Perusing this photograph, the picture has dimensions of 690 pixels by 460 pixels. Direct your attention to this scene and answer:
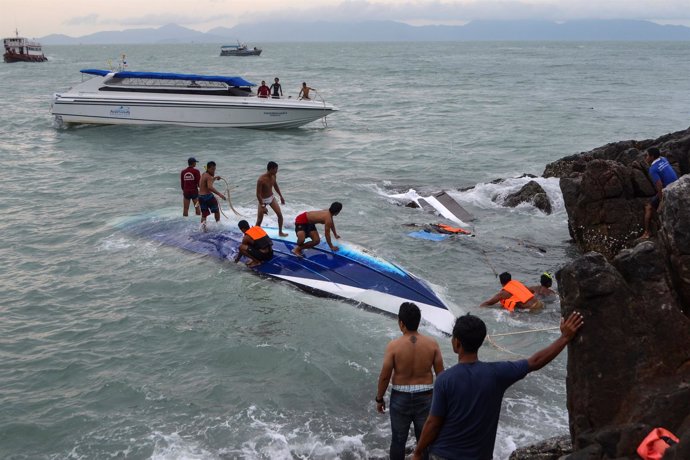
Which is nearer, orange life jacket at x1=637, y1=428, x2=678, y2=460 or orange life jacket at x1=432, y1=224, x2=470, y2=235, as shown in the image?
orange life jacket at x1=637, y1=428, x2=678, y2=460

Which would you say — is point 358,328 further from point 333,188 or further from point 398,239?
point 333,188

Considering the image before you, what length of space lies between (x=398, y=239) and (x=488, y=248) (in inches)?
85.3

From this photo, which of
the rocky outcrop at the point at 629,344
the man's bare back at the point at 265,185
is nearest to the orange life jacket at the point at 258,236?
the man's bare back at the point at 265,185

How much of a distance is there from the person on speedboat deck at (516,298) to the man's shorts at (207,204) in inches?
270

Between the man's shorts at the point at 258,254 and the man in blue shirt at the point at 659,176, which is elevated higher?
the man in blue shirt at the point at 659,176

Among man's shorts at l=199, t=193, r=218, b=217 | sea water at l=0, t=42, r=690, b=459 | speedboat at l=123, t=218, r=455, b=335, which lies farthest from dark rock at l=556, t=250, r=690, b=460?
man's shorts at l=199, t=193, r=218, b=217

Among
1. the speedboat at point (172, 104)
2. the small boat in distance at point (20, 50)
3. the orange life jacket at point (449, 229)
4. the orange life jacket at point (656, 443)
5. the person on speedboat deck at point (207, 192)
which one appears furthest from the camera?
the small boat in distance at point (20, 50)

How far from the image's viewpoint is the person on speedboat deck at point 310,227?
1240cm

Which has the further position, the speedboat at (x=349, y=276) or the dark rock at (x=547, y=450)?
the speedboat at (x=349, y=276)

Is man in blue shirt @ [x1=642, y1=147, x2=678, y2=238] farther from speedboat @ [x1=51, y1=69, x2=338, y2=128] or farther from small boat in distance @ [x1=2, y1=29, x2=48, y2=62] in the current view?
small boat in distance @ [x1=2, y1=29, x2=48, y2=62]

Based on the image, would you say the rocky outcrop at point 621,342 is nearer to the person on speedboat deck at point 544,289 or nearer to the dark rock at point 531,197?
the person on speedboat deck at point 544,289

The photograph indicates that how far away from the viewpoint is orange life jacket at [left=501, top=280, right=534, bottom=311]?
11489 millimetres

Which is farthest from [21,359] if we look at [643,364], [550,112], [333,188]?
[550,112]

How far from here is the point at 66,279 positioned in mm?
13750
